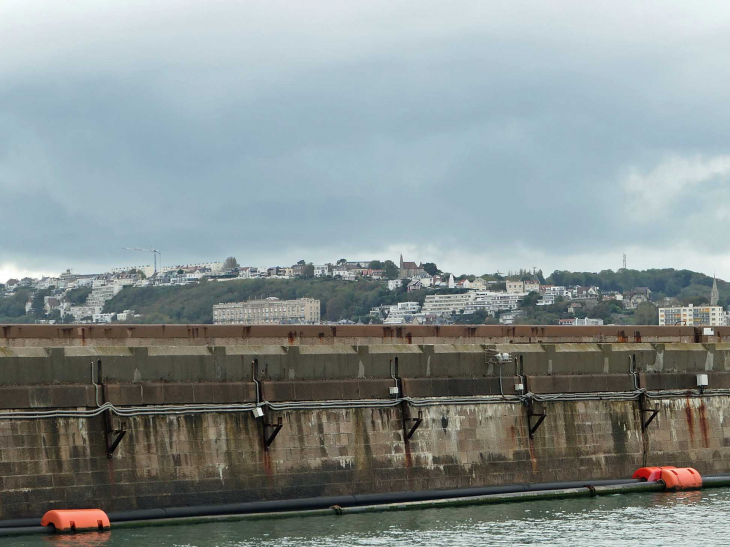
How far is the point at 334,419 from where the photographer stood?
95.2 feet

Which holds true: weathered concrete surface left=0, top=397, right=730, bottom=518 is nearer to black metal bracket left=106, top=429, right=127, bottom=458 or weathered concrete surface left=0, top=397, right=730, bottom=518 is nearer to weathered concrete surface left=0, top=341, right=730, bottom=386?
black metal bracket left=106, top=429, right=127, bottom=458

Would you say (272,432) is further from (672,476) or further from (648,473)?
(672,476)

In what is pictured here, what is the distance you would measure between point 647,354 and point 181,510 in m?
14.6

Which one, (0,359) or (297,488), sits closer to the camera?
(0,359)

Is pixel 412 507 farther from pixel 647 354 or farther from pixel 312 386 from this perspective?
pixel 647 354

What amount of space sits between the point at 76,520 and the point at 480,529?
880 cm

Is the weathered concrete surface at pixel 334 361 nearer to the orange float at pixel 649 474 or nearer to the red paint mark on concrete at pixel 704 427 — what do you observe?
the red paint mark on concrete at pixel 704 427

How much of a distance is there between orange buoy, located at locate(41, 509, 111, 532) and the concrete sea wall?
1.41 feet

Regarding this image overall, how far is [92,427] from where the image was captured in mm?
25734

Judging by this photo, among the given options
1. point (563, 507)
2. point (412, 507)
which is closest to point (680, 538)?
point (563, 507)

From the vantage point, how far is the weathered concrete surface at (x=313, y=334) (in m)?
39.2

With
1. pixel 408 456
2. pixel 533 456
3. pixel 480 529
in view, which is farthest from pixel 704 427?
pixel 480 529

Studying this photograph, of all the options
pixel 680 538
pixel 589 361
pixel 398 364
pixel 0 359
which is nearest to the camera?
pixel 0 359

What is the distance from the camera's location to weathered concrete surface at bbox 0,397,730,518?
25.1 meters
